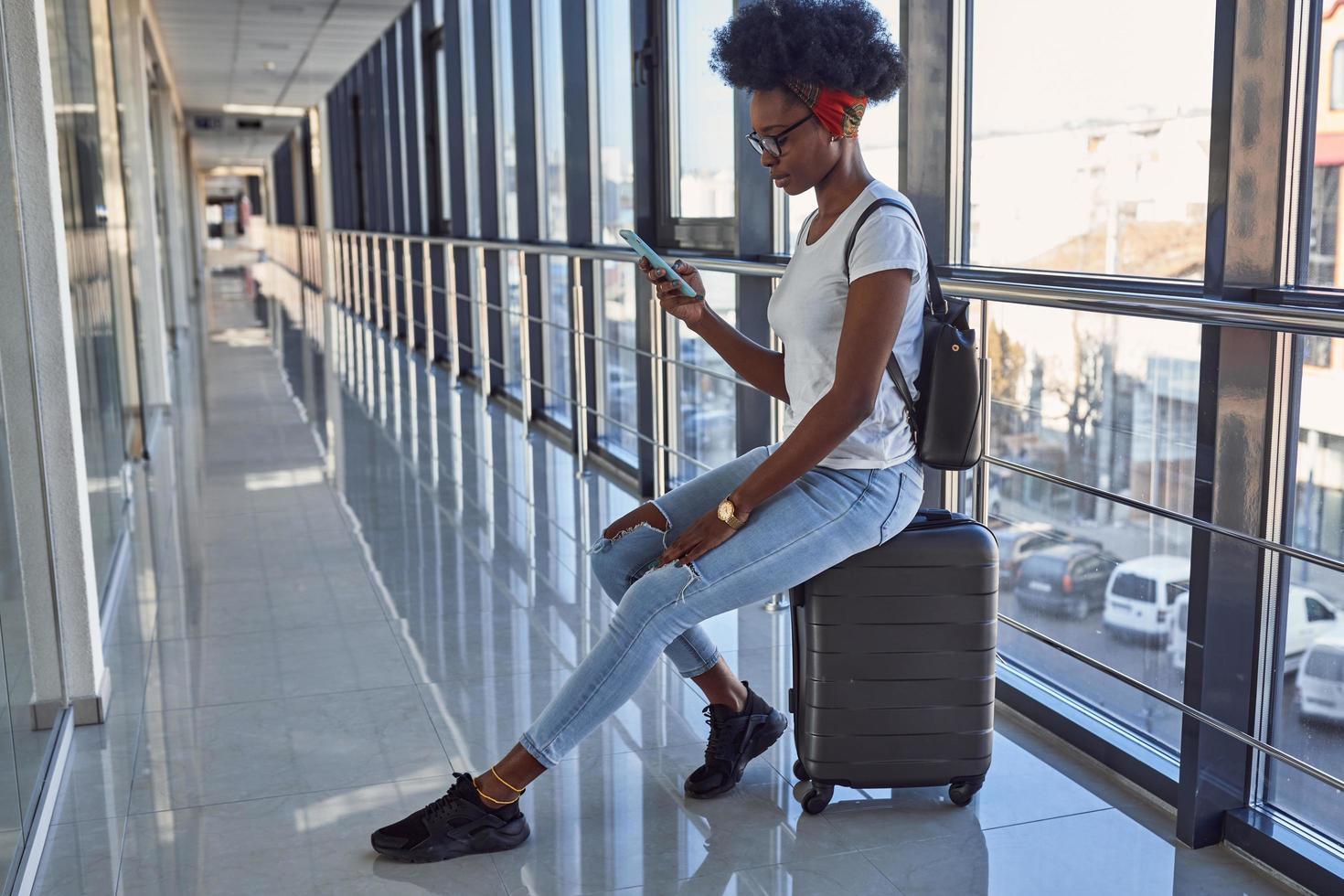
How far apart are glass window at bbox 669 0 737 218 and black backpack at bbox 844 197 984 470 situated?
1.47 m

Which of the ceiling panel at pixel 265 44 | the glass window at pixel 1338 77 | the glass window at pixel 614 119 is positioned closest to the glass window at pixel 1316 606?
the glass window at pixel 1338 77

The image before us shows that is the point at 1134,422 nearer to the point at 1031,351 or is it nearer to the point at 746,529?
the point at 1031,351

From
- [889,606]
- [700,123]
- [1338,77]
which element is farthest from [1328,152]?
[700,123]

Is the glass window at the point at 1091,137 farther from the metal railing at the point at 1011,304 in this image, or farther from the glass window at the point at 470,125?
the glass window at the point at 470,125

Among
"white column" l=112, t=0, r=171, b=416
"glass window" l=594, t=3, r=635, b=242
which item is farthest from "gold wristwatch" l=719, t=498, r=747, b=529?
"white column" l=112, t=0, r=171, b=416

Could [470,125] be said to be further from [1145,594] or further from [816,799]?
[816,799]

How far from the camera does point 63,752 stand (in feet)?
5.11

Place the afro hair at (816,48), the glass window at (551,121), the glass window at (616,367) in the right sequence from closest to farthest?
the afro hair at (816,48), the glass window at (616,367), the glass window at (551,121)

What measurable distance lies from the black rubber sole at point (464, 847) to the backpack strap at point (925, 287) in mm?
580

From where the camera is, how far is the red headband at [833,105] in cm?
121

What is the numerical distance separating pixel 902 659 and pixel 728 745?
0.25 metres

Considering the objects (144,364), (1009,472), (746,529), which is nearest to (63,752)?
(746,529)

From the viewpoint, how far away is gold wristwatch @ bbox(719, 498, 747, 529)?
4.10ft

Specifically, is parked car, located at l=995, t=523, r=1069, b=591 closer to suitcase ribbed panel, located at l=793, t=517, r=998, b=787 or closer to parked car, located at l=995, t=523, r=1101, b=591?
parked car, located at l=995, t=523, r=1101, b=591
